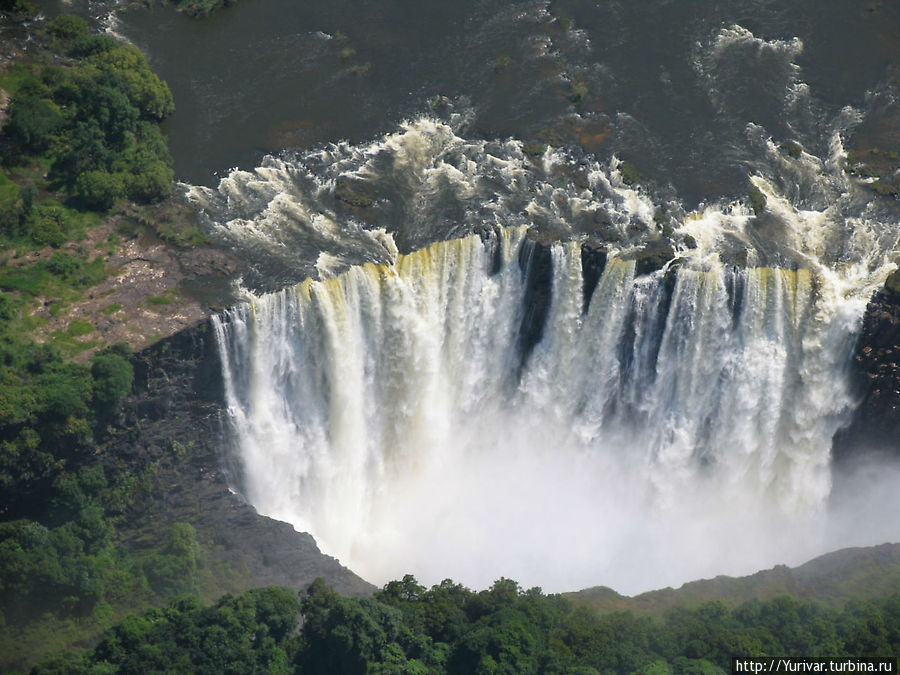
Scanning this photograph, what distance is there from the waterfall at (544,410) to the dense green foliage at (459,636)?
22.7 ft

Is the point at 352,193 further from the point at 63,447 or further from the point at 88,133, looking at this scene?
the point at 63,447

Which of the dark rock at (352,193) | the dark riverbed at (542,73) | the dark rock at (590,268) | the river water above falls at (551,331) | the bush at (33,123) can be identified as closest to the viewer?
the river water above falls at (551,331)

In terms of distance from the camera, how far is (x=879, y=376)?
192 ft

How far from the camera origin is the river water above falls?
194 feet

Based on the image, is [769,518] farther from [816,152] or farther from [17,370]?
[17,370]

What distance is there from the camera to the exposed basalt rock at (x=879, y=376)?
190ft

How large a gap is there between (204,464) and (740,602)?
2387 centimetres

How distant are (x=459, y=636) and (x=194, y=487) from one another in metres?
13.8

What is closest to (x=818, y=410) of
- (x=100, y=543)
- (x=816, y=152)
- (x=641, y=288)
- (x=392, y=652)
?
(x=641, y=288)

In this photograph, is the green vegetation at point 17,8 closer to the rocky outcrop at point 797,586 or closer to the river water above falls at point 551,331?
the river water above falls at point 551,331

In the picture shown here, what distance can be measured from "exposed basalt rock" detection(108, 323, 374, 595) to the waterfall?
1.43m

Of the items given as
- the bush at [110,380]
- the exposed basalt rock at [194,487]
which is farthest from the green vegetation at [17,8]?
the exposed basalt rock at [194,487]

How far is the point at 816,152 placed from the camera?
218ft

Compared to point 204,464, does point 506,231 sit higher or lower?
higher
